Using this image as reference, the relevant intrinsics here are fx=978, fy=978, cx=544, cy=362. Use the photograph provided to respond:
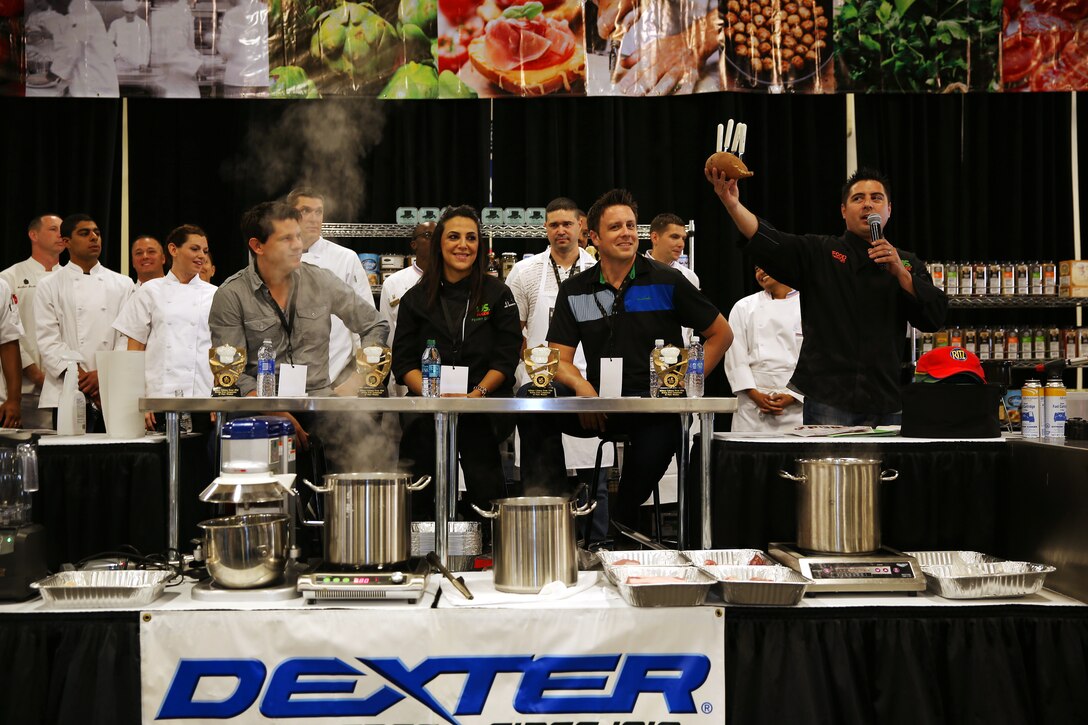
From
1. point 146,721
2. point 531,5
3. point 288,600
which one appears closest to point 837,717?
point 288,600

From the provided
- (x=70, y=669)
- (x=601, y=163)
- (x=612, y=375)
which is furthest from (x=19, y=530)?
(x=601, y=163)

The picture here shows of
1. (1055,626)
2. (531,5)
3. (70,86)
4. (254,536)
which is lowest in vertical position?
(1055,626)

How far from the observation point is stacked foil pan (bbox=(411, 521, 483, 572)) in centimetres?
295

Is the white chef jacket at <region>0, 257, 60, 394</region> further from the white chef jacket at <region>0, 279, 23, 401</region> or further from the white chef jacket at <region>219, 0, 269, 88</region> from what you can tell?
the white chef jacket at <region>219, 0, 269, 88</region>

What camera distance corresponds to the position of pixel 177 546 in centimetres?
274

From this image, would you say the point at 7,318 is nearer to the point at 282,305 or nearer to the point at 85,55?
the point at 282,305

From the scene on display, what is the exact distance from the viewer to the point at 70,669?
2217 millimetres

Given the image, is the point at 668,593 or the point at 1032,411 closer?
the point at 668,593

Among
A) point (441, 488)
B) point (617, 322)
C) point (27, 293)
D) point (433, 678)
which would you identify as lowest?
point (433, 678)

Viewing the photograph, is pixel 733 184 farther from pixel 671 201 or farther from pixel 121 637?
pixel 671 201

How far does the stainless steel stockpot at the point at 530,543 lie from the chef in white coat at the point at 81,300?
3827 mm

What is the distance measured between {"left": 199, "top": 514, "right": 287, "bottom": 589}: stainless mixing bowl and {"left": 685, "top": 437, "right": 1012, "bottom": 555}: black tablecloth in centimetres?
120

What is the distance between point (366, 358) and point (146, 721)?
127 cm

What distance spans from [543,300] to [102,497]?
2768 mm
